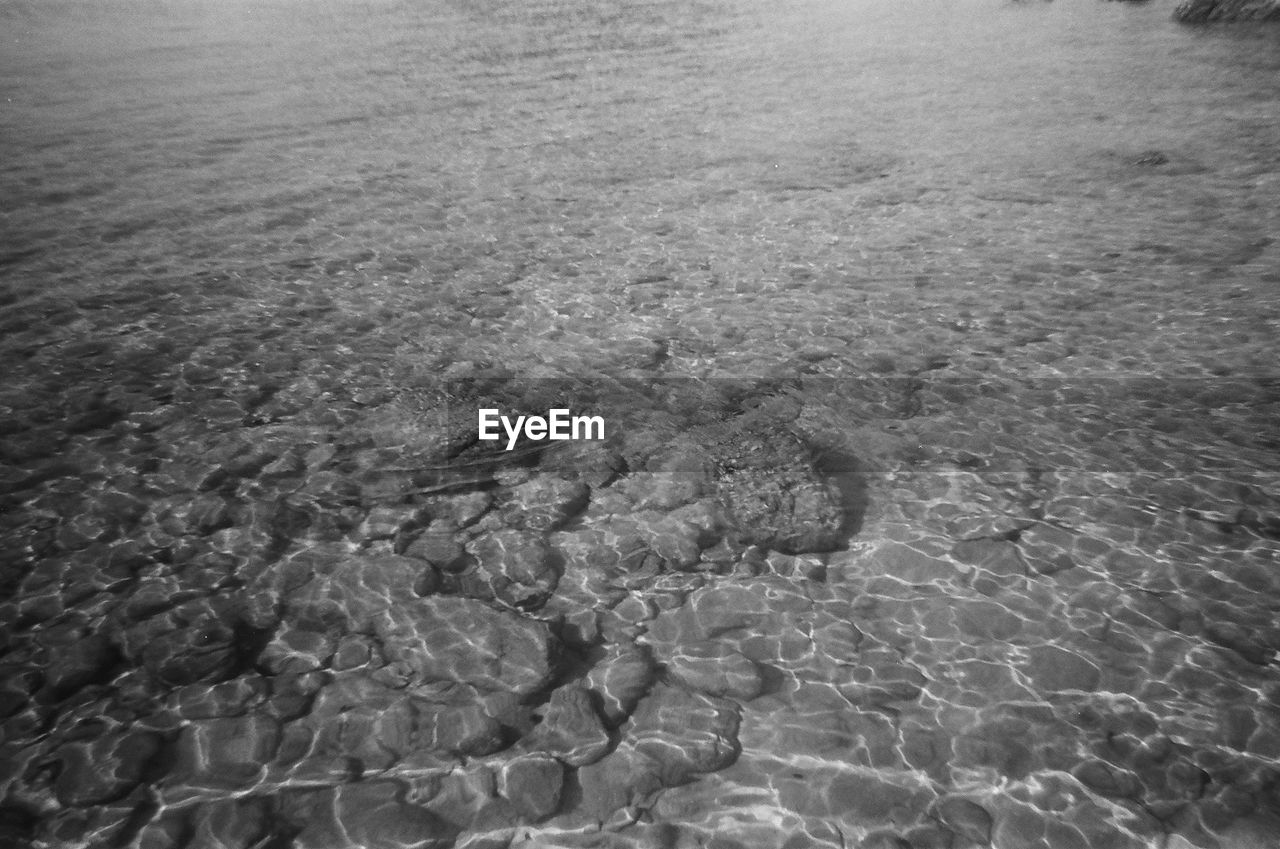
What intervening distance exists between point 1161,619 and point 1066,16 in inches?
1205

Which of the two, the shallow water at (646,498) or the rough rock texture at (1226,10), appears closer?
the shallow water at (646,498)

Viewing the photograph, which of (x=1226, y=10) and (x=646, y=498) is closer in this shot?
(x=646, y=498)

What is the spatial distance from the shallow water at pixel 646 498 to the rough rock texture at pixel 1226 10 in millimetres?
16087

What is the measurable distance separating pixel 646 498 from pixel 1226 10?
3012 cm

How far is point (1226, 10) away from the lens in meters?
24.9

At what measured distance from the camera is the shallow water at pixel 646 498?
4422mm

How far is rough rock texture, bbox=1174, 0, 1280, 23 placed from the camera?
80.1 feet

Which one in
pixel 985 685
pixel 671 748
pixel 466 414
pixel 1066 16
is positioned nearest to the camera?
pixel 671 748

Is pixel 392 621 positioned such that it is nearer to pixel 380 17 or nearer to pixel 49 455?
pixel 49 455

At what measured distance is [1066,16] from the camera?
28.1 metres

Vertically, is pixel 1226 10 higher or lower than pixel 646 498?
higher

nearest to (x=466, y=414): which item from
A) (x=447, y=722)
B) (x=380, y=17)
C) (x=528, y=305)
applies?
(x=528, y=305)

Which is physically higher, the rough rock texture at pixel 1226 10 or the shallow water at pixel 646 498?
the rough rock texture at pixel 1226 10

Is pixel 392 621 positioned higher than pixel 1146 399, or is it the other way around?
pixel 1146 399
